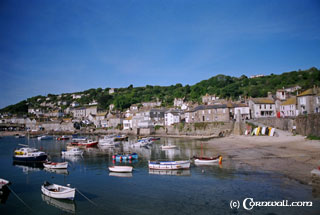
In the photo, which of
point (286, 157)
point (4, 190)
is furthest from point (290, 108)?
point (4, 190)

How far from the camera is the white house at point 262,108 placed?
6569 cm

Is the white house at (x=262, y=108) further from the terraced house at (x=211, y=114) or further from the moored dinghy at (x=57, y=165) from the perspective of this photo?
the moored dinghy at (x=57, y=165)

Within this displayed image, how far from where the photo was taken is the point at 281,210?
15383 millimetres

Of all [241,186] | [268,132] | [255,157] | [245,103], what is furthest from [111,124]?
[241,186]

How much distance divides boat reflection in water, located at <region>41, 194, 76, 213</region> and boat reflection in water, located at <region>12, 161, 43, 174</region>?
1343 cm

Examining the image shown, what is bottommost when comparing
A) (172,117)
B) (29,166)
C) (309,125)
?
(29,166)

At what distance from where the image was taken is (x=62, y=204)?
18500 mm

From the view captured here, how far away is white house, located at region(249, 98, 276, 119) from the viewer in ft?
216

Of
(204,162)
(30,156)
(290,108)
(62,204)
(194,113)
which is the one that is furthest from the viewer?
(194,113)

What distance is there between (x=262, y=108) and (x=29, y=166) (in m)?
58.6

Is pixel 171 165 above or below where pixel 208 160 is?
below

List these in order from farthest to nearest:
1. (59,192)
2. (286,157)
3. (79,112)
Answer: (79,112) < (286,157) < (59,192)

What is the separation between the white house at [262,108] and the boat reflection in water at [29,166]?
180 ft

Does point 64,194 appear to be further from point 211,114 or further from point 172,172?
point 211,114
